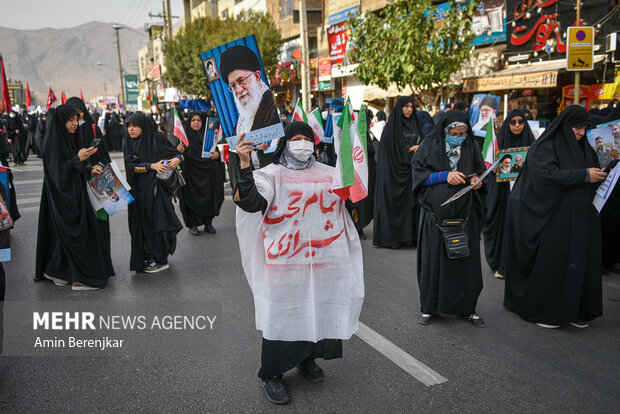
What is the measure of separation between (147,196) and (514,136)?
422 centimetres

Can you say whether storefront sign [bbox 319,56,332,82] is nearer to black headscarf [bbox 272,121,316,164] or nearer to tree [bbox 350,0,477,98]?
tree [bbox 350,0,477,98]

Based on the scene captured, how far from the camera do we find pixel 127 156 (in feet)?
18.7

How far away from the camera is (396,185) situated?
22.5 feet

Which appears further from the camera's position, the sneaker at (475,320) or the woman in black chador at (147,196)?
the woman in black chador at (147,196)

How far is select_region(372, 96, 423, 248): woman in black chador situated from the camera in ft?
21.9

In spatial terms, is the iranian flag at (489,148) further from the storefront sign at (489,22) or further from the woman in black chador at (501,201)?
the storefront sign at (489,22)

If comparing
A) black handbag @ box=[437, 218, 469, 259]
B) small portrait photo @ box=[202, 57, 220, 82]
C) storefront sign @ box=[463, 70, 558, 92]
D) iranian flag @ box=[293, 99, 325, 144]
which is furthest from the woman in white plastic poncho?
storefront sign @ box=[463, 70, 558, 92]

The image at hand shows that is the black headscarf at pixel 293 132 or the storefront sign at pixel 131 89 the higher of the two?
the storefront sign at pixel 131 89

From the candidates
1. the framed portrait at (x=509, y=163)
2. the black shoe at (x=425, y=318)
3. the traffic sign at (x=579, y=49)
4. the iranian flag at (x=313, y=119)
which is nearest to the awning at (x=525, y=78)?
the traffic sign at (x=579, y=49)

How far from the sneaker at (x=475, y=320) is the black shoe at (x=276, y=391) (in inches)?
72.9

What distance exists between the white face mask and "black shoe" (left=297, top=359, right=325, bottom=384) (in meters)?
1.34

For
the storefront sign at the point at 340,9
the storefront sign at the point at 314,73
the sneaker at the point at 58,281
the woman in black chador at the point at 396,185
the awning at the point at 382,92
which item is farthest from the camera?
the storefront sign at the point at 314,73

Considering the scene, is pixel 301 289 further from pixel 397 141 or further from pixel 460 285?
pixel 397 141

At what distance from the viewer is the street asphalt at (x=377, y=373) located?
2.96 m
